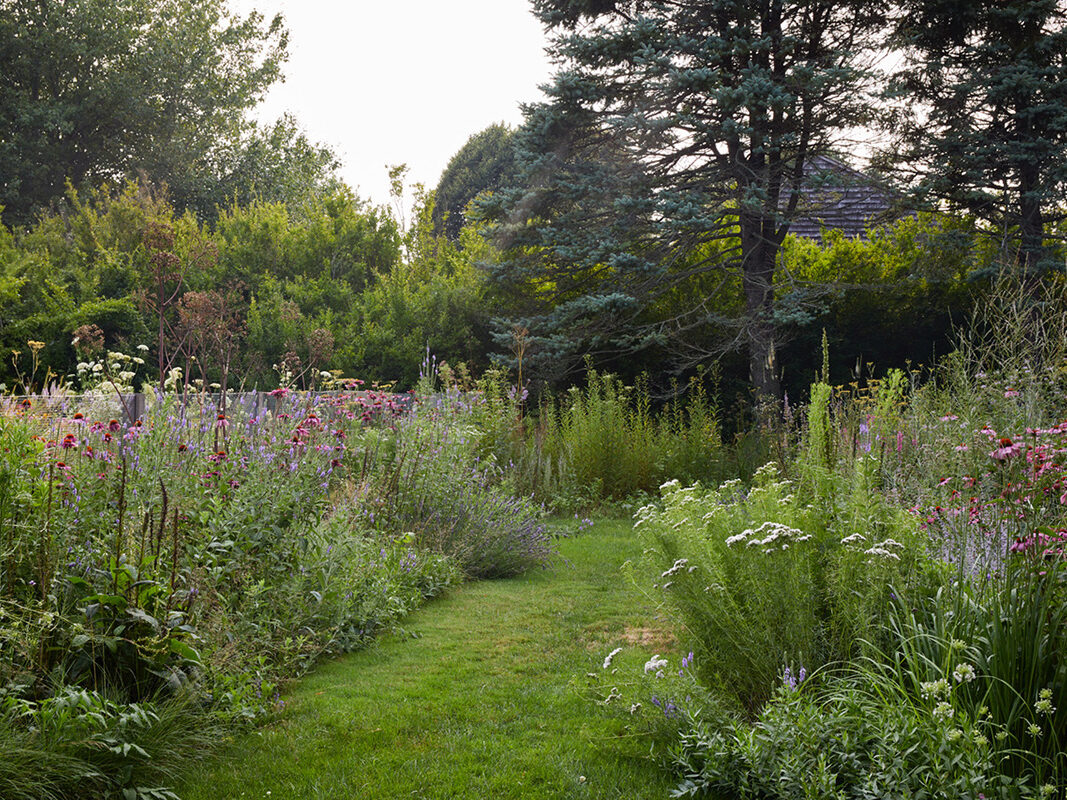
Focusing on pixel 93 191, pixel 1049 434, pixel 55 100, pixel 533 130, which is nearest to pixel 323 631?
pixel 1049 434

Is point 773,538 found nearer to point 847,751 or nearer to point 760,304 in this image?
point 847,751

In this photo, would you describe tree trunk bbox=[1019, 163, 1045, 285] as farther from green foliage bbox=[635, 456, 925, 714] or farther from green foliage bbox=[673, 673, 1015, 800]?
green foliage bbox=[673, 673, 1015, 800]

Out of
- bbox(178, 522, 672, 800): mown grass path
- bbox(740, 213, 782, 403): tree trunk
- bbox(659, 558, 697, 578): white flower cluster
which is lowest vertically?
bbox(178, 522, 672, 800): mown grass path

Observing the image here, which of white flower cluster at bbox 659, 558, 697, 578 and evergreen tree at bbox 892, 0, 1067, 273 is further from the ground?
evergreen tree at bbox 892, 0, 1067, 273

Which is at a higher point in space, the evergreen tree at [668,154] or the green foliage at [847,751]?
the evergreen tree at [668,154]

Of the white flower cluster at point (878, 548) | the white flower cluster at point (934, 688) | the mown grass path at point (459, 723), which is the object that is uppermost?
the white flower cluster at point (878, 548)

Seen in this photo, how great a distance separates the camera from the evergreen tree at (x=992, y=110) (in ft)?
34.3

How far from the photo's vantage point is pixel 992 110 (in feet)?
36.5

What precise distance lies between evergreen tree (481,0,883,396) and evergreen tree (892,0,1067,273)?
95cm

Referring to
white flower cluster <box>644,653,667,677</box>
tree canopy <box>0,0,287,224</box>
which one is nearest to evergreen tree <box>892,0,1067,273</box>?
white flower cluster <box>644,653,667,677</box>

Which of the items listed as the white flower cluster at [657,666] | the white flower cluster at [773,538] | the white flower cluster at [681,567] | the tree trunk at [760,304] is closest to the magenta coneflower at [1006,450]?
the white flower cluster at [773,538]

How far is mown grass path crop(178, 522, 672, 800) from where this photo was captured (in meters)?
2.78

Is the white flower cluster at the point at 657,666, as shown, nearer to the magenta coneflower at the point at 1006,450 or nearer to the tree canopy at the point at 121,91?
the magenta coneflower at the point at 1006,450

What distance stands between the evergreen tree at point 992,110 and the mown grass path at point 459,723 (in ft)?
29.2
